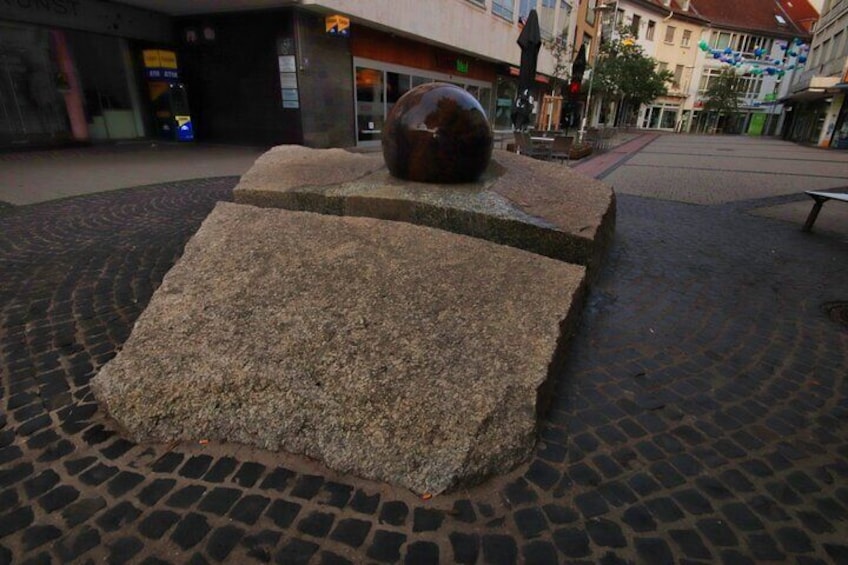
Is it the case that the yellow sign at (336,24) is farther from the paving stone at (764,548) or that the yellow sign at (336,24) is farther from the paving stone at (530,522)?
the paving stone at (764,548)

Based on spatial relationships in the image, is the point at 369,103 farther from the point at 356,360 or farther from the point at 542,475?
the point at 542,475

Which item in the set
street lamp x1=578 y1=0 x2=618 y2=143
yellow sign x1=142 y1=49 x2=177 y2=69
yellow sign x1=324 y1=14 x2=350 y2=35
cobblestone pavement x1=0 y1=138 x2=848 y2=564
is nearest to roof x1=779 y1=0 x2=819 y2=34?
street lamp x1=578 y1=0 x2=618 y2=143

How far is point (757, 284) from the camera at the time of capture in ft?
14.7

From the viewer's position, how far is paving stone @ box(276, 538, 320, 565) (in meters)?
1.67

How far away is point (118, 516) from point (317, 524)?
2.59ft

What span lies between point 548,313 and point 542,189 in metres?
2.44

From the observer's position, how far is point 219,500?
190cm

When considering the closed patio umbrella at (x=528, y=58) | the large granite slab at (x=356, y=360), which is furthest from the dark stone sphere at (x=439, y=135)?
the closed patio umbrella at (x=528, y=58)

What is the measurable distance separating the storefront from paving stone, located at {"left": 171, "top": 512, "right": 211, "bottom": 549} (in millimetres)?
13983

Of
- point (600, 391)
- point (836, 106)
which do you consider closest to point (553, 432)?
point (600, 391)

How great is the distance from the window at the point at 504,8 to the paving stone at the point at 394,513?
2152 centimetres

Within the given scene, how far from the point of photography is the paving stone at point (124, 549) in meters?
1.64

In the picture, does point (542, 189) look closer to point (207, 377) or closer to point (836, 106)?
point (207, 377)

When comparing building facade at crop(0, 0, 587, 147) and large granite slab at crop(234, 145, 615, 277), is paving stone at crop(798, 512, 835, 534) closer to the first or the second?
large granite slab at crop(234, 145, 615, 277)
